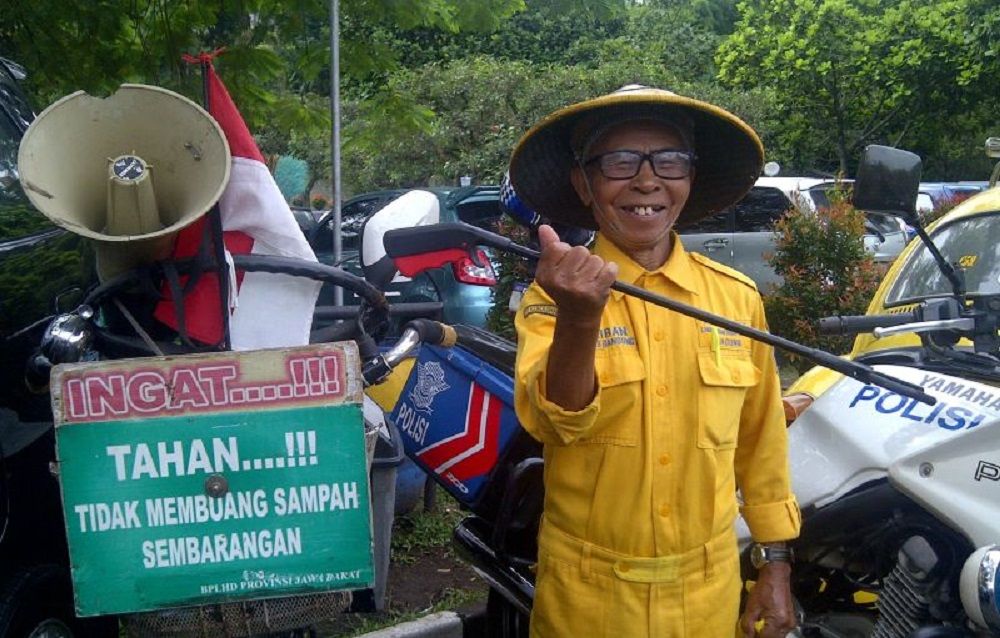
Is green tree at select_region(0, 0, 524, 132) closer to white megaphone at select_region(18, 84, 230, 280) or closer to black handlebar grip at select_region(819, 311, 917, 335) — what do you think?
→ white megaphone at select_region(18, 84, 230, 280)

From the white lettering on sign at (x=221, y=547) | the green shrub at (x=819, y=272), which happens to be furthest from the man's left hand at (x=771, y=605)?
the green shrub at (x=819, y=272)

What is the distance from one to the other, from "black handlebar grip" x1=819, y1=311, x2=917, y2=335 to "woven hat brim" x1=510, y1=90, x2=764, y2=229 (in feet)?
1.56

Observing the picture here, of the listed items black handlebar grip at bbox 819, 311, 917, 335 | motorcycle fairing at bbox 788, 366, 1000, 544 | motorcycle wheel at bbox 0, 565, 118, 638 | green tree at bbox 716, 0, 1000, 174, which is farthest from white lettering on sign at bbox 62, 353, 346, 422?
green tree at bbox 716, 0, 1000, 174

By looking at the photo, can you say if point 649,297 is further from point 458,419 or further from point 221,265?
point 458,419

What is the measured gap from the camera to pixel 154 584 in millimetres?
1825

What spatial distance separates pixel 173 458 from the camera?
1812mm

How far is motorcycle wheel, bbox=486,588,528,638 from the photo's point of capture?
9.61 ft

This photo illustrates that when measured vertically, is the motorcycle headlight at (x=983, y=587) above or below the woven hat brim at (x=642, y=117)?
below

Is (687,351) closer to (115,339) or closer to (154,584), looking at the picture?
(154,584)

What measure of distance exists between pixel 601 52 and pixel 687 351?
16964 mm

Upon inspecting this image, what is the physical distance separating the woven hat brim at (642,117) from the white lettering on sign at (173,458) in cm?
86

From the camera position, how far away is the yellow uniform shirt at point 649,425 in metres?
1.89

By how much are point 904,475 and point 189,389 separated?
149cm

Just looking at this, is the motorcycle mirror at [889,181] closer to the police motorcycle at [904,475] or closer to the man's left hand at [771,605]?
the police motorcycle at [904,475]
